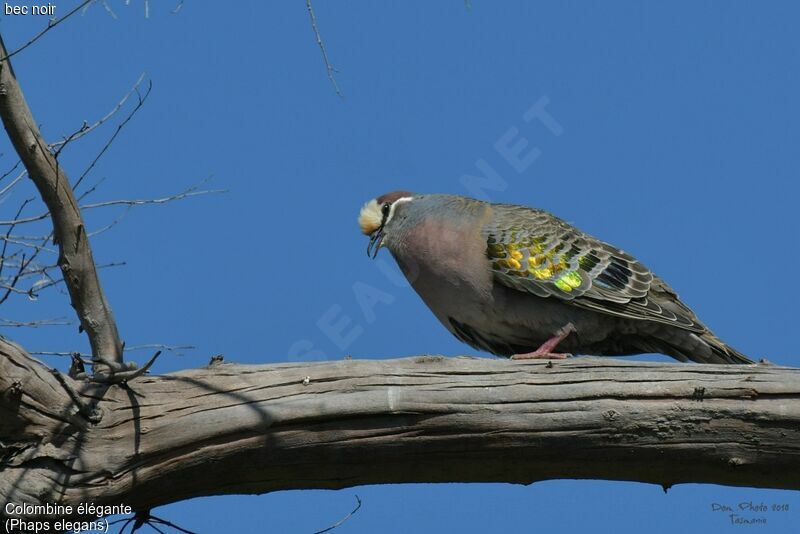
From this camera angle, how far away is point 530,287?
737 centimetres

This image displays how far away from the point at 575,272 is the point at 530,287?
0.41 m

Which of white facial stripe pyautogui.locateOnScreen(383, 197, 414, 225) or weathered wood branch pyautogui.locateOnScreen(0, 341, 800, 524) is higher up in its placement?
white facial stripe pyautogui.locateOnScreen(383, 197, 414, 225)

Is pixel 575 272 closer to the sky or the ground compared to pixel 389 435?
closer to the sky

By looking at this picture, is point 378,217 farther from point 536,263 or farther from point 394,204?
point 536,263

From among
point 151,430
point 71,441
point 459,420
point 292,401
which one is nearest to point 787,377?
point 459,420

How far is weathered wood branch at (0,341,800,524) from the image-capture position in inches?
205

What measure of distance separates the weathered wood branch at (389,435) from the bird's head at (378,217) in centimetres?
271

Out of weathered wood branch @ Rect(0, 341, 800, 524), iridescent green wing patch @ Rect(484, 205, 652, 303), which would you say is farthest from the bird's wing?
weathered wood branch @ Rect(0, 341, 800, 524)

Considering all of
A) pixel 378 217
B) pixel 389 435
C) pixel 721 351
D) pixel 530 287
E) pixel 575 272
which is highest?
pixel 378 217

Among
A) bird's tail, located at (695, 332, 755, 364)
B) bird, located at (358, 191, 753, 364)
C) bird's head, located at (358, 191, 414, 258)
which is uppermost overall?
bird's head, located at (358, 191, 414, 258)

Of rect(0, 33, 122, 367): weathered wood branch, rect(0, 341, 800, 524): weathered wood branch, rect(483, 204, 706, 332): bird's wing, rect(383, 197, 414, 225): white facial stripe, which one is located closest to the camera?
rect(0, 33, 122, 367): weathered wood branch

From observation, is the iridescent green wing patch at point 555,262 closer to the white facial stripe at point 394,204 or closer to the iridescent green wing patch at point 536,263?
the iridescent green wing patch at point 536,263

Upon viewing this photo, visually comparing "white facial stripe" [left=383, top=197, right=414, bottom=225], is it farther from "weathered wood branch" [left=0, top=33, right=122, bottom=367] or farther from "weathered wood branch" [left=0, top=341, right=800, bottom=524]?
"weathered wood branch" [left=0, top=33, right=122, bottom=367]

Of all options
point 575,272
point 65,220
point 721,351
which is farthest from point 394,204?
point 65,220
